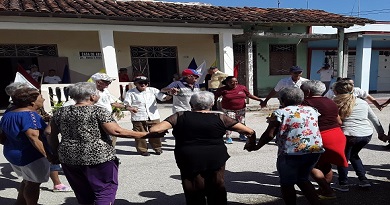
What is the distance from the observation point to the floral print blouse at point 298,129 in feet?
7.98

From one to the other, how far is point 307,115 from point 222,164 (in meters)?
0.88

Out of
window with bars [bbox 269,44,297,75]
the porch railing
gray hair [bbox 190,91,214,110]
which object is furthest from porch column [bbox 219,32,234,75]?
gray hair [bbox 190,91,214,110]

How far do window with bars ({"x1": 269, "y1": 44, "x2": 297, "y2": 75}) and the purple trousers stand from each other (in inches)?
422

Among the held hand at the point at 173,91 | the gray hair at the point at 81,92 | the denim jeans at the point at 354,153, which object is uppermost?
the gray hair at the point at 81,92

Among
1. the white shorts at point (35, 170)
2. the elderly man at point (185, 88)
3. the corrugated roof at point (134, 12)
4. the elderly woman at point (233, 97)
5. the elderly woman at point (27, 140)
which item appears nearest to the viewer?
the elderly woman at point (27, 140)

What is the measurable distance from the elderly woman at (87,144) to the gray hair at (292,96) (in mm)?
1416

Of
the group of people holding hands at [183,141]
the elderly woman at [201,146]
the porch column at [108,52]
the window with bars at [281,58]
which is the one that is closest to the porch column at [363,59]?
the window with bars at [281,58]

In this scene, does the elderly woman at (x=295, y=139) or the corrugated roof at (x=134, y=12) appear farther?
the corrugated roof at (x=134, y=12)

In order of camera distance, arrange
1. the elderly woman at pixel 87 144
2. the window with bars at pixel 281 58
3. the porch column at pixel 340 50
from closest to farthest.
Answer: the elderly woman at pixel 87 144, the porch column at pixel 340 50, the window with bars at pixel 281 58

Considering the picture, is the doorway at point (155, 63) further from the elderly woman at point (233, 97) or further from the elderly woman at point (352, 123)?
the elderly woman at point (352, 123)

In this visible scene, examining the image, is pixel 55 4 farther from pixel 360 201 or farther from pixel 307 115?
pixel 360 201

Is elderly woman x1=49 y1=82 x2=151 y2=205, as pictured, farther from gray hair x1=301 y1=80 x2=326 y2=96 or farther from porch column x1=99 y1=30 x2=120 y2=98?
porch column x1=99 y1=30 x2=120 y2=98

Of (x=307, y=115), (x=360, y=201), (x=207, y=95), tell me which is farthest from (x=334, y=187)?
(x=207, y=95)

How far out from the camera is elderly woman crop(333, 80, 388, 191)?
9.97ft
